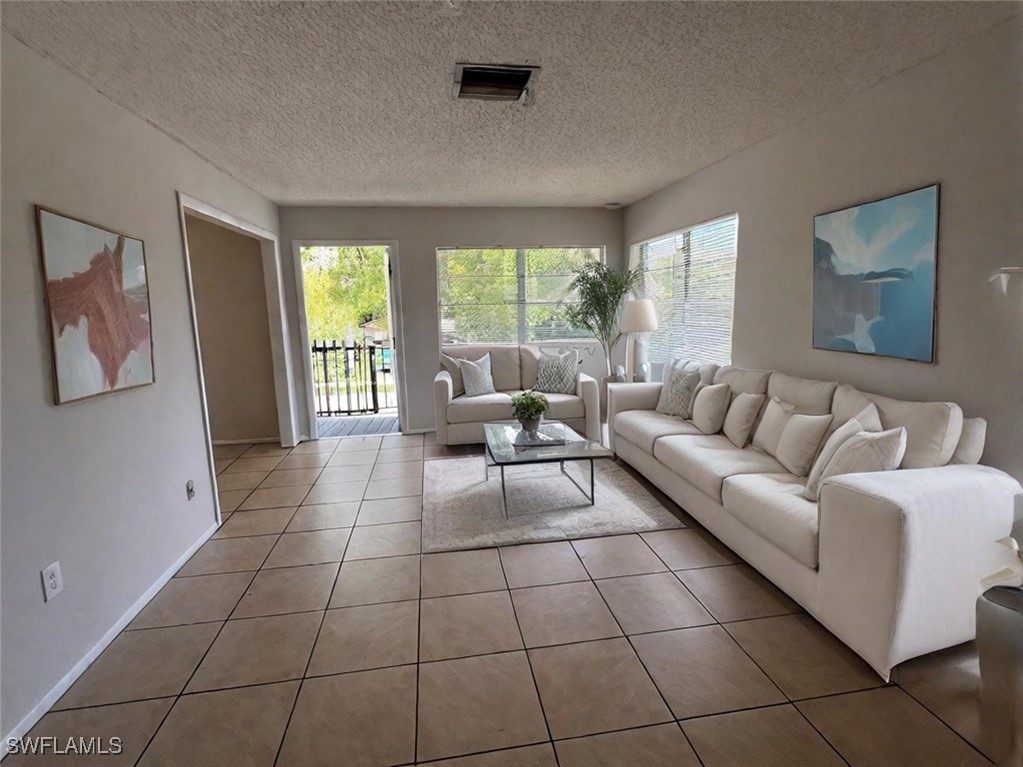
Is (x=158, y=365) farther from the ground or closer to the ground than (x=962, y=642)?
farther from the ground

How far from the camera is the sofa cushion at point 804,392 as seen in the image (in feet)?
8.70

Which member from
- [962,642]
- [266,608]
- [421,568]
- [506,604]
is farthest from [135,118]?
[962,642]

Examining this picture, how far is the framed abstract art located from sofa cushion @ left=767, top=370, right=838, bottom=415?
Answer: 133 inches

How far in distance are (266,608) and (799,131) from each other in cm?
382

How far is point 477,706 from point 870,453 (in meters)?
1.77

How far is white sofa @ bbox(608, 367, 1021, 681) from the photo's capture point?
1.65 metres

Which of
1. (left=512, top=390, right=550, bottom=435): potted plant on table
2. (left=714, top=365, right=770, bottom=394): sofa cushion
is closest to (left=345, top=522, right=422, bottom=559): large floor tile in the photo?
(left=512, top=390, right=550, bottom=435): potted plant on table

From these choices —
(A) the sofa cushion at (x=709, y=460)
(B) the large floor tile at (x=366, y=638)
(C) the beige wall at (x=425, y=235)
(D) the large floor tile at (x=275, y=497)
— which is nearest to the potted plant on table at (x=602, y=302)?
(C) the beige wall at (x=425, y=235)

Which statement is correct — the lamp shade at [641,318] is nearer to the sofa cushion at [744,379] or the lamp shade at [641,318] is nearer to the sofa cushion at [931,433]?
the sofa cushion at [744,379]

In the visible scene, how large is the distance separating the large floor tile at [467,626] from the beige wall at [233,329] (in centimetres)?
367

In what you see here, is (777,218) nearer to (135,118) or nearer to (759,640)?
(759,640)

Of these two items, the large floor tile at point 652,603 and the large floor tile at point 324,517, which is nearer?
the large floor tile at point 652,603

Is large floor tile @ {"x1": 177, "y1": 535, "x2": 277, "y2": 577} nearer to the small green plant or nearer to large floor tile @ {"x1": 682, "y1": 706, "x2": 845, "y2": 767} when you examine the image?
the small green plant

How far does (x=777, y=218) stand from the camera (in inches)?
125
